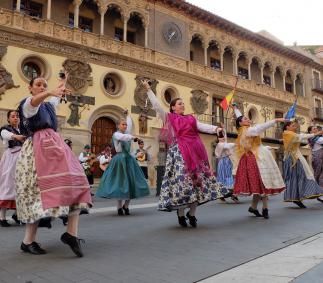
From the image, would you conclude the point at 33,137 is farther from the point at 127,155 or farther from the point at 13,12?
the point at 13,12

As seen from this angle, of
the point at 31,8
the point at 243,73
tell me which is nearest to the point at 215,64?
the point at 243,73

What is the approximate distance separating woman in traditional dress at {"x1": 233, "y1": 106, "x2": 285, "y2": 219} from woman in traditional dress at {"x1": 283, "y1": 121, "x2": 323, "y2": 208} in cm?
131

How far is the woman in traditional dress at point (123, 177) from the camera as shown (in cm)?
681

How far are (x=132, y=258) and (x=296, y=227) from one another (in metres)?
2.86

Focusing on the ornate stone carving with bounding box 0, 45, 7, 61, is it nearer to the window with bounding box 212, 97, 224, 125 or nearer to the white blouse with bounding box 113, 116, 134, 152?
the white blouse with bounding box 113, 116, 134, 152

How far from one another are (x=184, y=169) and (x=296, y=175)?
148 inches

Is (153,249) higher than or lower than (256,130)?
lower

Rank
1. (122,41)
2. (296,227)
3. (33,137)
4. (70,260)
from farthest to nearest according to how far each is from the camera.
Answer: (122,41)
(296,227)
(33,137)
(70,260)

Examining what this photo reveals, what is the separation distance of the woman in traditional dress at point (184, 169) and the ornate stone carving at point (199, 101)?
16.6 m

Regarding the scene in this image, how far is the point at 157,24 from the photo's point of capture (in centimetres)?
2064

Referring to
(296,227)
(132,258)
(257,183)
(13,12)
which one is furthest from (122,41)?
(132,258)

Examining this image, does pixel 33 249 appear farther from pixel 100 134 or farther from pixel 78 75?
pixel 100 134

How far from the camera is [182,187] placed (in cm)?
505

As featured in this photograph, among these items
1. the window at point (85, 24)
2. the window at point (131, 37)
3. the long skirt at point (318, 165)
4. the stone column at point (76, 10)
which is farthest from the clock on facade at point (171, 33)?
the long skirt at point (318, 165)
